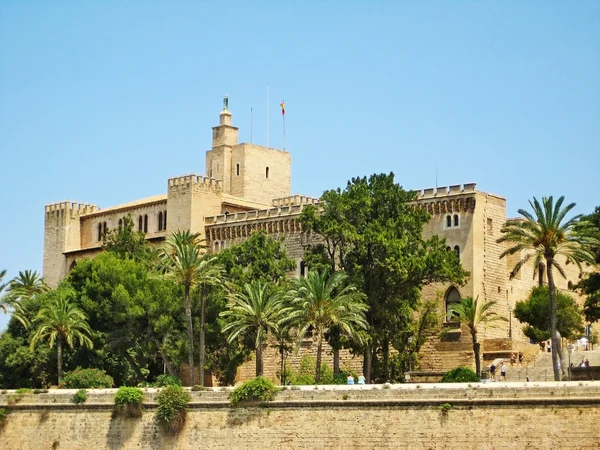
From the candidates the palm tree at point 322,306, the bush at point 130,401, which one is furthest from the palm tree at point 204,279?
the bush at point 130,401

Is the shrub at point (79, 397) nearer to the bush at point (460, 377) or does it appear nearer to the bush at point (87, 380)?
the bush at point (87, 380)

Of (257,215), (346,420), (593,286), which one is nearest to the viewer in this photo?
(346,420)

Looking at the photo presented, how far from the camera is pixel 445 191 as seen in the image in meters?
68.8

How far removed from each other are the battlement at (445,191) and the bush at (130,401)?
22.7 metres

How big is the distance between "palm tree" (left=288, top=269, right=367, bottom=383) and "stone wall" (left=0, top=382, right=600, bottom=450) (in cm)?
679

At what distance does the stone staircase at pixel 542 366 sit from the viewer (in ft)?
193

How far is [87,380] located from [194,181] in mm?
20074

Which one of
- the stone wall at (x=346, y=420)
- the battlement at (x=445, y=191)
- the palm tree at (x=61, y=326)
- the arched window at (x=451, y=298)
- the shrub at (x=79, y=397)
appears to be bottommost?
the stone wall at (x=346, y=420)

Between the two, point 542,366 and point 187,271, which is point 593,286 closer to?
point 542,366

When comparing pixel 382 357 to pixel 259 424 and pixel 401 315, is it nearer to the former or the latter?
pixel 401 315

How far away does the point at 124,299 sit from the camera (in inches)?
2596

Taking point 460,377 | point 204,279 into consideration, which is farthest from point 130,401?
point 460,377

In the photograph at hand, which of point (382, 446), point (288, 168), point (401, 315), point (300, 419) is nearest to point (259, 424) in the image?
point (300, 419)

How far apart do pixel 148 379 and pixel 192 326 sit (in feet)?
27.5
